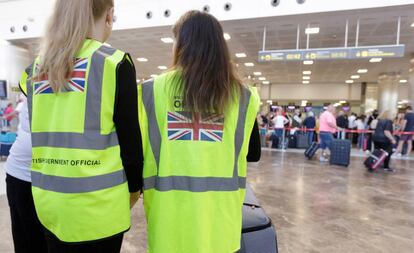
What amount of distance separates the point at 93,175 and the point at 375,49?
9.60 metres

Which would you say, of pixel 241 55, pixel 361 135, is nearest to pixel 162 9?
pixel 241 55

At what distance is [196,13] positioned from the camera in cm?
113

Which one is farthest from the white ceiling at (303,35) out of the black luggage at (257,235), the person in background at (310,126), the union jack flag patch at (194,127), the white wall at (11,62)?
the union jack flag patch at (194,127)

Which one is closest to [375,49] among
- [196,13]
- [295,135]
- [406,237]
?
→ [295,135]

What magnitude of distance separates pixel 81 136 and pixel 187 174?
37 centimetres

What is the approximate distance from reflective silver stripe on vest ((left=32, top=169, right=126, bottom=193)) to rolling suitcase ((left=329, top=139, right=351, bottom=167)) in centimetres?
752

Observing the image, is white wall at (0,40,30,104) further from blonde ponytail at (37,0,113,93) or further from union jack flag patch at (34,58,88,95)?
union jack flag patch at (34,58,88,95)

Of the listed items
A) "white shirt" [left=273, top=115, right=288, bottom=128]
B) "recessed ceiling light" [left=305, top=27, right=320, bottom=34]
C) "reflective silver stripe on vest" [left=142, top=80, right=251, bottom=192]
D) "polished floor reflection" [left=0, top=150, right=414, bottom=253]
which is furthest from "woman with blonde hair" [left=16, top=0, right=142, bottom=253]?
"white shirt" [left=273, top=115, right=288, bottom=128]

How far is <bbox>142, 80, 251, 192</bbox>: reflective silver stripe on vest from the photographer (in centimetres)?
104

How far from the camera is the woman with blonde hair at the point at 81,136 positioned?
88 centimetres

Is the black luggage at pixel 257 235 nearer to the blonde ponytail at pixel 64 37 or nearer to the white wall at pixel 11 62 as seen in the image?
the blonde ponytail at pixel 64 37

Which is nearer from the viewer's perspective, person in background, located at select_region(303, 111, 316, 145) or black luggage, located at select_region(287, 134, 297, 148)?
person in background, located at select_region(303, 111, 316, 145)

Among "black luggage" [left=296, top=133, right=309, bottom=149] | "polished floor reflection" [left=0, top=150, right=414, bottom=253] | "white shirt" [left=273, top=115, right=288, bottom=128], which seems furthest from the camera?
"black luggage" [left=296, top=133, right=309, bottom=149]

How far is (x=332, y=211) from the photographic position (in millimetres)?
3830
